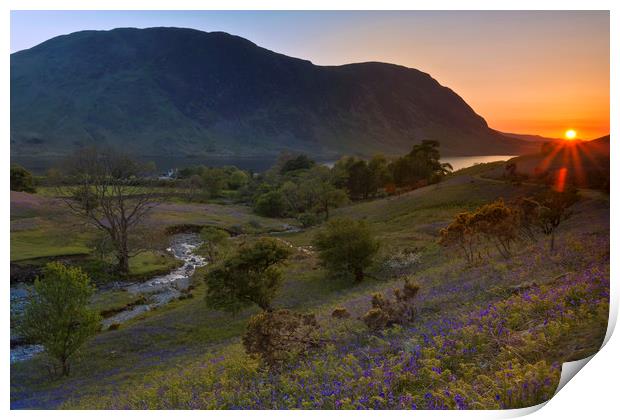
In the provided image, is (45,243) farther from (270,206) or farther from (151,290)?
(270,206)

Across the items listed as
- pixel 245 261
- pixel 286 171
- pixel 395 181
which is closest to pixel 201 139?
pixel 286 171

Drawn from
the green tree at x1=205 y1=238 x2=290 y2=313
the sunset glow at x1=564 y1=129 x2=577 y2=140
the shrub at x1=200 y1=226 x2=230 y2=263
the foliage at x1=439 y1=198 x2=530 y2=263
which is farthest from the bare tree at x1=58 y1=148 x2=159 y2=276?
the sunset glow at x1=564 y1=129 x2=577 y2=140

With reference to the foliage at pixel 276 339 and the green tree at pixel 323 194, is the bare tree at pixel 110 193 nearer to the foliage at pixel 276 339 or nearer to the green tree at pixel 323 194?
the green tree at pixel 323 194

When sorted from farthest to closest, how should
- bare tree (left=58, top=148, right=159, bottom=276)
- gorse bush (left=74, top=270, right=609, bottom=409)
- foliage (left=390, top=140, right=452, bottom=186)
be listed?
foliage (left=390, top=140, right=452, bottom=186) < bare tree (left=58, top=148, right=159, bottom=276) < gorse bush (left=74, top=270, right=609, bottom=409)

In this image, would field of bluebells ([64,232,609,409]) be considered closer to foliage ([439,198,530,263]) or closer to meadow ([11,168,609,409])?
meadow ([11,168,609,409])

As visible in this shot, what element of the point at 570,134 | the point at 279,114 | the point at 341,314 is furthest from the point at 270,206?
the point at 279,114

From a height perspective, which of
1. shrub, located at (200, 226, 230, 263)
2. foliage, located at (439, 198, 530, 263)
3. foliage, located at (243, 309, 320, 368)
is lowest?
shrub, located at (200, 226, 230, 263)

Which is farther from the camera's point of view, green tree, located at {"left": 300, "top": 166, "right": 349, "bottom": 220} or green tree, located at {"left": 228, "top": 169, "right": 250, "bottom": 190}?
green tree, located at {"left": 228, "top": 169, "right": 250, "bottom": 190}
